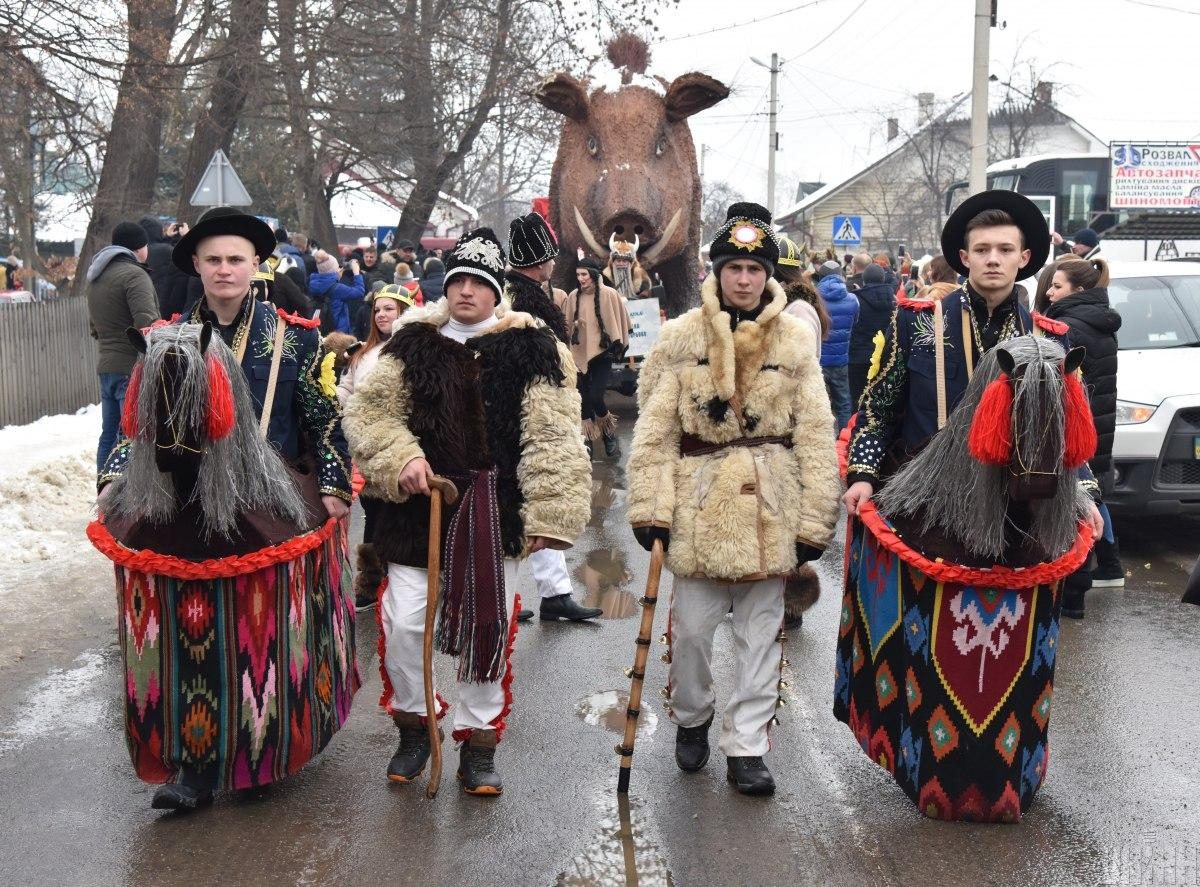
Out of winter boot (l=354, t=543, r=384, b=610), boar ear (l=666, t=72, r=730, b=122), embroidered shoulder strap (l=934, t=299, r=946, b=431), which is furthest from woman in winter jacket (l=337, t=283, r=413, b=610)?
boar ear (l=666, t=72, r=730, b=122)

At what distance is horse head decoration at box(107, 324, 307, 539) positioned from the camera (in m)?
4.31

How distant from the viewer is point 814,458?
4867 mm

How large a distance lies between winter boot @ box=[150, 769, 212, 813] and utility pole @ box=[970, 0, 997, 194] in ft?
50.5

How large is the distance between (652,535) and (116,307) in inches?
220

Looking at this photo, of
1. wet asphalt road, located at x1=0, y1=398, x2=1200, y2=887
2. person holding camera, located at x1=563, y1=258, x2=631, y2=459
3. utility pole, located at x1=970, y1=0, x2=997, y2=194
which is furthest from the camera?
utility pole, located at x1=970, y1=0, x2=997, y2=194

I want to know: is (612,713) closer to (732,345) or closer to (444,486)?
(444,486)

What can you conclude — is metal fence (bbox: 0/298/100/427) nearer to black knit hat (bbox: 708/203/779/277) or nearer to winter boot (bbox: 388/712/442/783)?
winter boot (bbox: 388/712/442/783)

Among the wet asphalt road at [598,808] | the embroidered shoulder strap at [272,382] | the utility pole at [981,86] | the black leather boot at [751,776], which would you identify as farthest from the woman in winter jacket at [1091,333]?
the utility pole at [981,86]

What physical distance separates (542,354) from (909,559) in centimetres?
146

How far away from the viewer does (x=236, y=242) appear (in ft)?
15.9

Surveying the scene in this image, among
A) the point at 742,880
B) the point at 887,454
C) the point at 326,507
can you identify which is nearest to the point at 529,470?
the point at 326,507

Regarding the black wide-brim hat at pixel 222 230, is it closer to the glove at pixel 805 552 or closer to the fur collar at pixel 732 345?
the fur collar at pixel 732 345

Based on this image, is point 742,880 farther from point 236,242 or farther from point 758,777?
point 236,242

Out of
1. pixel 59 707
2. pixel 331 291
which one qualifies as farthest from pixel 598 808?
pixel 331 291
